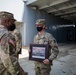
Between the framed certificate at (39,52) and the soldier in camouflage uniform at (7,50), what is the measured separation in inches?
37.0

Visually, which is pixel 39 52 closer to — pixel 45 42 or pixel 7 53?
pixel 45 42

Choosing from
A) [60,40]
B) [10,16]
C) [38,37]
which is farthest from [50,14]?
[10,16]

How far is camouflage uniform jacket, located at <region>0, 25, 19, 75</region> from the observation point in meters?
1.77

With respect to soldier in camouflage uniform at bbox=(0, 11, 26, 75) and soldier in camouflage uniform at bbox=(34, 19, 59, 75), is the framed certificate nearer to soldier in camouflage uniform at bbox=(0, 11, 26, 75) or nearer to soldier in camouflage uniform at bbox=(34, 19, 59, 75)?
soldier in camouflage uniform at bbox=(34, 19, 59, 75)

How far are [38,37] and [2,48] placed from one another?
132 cm

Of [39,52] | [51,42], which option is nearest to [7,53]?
[39,52]

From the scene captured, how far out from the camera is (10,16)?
1.93 meters

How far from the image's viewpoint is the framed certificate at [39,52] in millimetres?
2826

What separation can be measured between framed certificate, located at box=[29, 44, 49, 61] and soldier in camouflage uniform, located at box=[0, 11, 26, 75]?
3.08ft

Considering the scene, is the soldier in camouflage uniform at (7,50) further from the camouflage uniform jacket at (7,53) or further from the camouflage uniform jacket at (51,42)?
the camouflage uniform jacket at (51,42)

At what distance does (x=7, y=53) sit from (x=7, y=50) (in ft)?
0.12

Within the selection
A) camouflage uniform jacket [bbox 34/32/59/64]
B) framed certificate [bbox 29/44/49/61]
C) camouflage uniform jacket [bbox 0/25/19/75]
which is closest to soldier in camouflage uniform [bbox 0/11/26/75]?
camouflage uniform jacket [bbox 0/25/19/75]

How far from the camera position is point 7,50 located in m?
1.80

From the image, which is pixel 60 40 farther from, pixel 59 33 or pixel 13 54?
pixel 13 54
